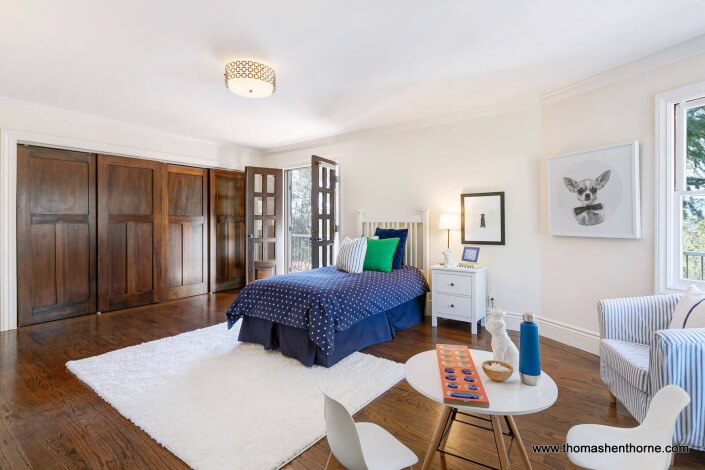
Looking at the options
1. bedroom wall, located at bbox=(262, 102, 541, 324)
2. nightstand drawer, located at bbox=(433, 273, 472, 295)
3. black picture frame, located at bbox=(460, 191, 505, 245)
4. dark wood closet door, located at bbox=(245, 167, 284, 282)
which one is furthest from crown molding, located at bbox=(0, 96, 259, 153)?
nightstand drawer, located at bbox=(433, 273, 472, 295)

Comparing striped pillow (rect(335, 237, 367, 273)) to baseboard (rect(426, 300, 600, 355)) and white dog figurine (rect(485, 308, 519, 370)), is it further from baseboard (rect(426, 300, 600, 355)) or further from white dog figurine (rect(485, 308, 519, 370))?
white dog figurine (rect(485, 308, 519, 370))

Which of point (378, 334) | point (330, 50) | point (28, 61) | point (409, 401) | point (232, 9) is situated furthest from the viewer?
point (378, 334)

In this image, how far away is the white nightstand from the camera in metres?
3.69

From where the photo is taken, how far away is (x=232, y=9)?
213 cm

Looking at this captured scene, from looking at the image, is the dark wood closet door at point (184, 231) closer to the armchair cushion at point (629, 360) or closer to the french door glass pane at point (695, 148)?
the armchair cushion at point (629, 360)

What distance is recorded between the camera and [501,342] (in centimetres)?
162

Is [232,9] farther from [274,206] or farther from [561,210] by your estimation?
[274,206]

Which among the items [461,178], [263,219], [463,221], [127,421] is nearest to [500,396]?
[127,421]

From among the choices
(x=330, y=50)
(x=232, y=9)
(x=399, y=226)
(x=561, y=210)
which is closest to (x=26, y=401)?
(x=232, y=9)

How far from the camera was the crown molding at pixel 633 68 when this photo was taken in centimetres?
252

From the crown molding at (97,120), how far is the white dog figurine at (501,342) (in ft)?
16.4

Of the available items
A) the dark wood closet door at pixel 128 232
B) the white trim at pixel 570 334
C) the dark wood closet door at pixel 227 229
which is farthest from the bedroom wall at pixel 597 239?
the dark wood closet door at pixel 128 232

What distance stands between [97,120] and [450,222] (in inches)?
178

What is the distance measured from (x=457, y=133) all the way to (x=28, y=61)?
13.6ft
